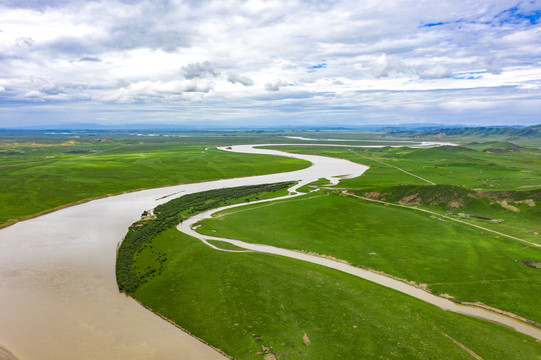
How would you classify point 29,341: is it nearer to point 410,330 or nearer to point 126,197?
point 410,330

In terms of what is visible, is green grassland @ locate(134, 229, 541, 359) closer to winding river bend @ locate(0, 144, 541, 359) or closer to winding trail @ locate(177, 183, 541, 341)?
winding trail @ locate(177, 183, 541, 341)

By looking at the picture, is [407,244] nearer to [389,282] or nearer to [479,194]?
[389,282]

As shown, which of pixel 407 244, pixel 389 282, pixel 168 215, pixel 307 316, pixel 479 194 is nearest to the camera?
pixel 307 316

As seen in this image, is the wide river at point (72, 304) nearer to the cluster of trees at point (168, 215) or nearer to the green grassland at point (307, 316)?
the cluster of trees at point (168, 215)

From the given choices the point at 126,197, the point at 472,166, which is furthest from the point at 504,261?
the point at 472,166

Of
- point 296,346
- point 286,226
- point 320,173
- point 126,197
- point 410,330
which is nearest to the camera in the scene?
point 296,346

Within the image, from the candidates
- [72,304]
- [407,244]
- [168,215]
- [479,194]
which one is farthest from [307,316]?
[479,194]
